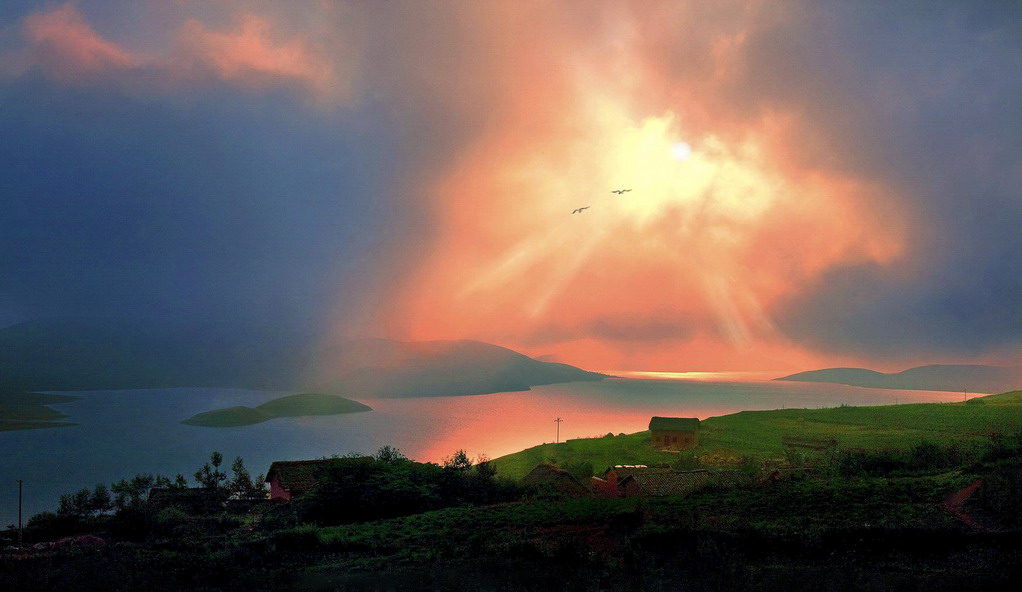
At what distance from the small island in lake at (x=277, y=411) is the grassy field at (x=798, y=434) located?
343 feet

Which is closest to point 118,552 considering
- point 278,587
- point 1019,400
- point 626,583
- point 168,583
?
point 168,583

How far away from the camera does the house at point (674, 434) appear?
5619 cm

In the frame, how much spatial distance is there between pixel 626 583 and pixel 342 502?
17.6 meters

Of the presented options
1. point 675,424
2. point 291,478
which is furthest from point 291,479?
point 675,424

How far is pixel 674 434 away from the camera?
5719 centimetres

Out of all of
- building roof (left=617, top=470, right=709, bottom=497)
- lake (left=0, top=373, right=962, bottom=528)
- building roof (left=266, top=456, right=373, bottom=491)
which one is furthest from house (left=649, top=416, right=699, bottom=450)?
lake (left=0, top=373, right=962, bottom=528)

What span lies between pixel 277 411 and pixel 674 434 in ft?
437

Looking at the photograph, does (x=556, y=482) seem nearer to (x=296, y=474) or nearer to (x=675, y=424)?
(x=296, y=474)

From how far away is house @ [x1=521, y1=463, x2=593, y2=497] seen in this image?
3453 centimetres

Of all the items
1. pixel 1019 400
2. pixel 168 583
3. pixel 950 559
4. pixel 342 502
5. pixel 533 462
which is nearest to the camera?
pixel 950 559

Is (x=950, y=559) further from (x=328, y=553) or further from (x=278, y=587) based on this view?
(x=328, y=553)

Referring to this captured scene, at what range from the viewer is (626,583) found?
10422mm

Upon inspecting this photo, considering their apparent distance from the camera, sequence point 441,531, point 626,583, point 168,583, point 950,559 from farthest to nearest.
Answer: point 441,531 → point 168,583 → point 950,559 → point 626,583

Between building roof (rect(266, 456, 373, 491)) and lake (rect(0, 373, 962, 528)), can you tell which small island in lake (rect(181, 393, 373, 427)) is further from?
building roof (rect(266, 456, 373, 491))
